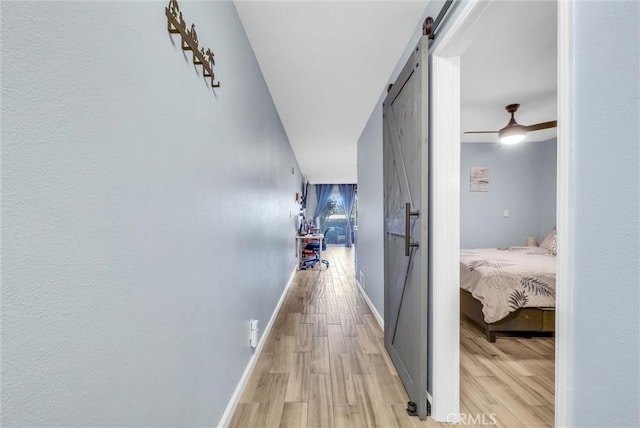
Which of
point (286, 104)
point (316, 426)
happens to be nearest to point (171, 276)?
point (316, 426)

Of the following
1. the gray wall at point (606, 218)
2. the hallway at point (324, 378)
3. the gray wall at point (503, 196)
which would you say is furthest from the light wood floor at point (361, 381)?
the gray wall at point (503, 196)

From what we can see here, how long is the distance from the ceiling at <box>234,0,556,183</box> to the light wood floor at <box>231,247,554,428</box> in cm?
211

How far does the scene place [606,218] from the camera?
2.06 feet

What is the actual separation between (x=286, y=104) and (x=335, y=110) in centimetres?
60

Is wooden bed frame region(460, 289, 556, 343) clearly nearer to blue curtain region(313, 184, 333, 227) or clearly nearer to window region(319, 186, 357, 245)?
blue curtain region(313, 184, 333, 227)

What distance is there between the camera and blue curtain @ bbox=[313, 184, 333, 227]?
33.6 ft

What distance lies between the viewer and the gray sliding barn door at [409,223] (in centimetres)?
153

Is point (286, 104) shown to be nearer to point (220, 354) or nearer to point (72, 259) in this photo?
point (220, 354)

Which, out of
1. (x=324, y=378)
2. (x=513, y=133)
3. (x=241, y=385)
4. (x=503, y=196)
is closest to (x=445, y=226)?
(x=324, y=378)

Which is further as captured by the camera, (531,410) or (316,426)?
(531,410)

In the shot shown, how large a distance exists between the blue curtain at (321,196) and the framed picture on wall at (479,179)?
620 centimetres

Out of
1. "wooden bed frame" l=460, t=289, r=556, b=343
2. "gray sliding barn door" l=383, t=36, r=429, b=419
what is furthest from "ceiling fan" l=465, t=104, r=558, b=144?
"wooden bed frame" l=460, t=289, r=556, b=343

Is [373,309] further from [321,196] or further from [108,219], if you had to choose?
[321,196]

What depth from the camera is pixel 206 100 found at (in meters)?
1.23
